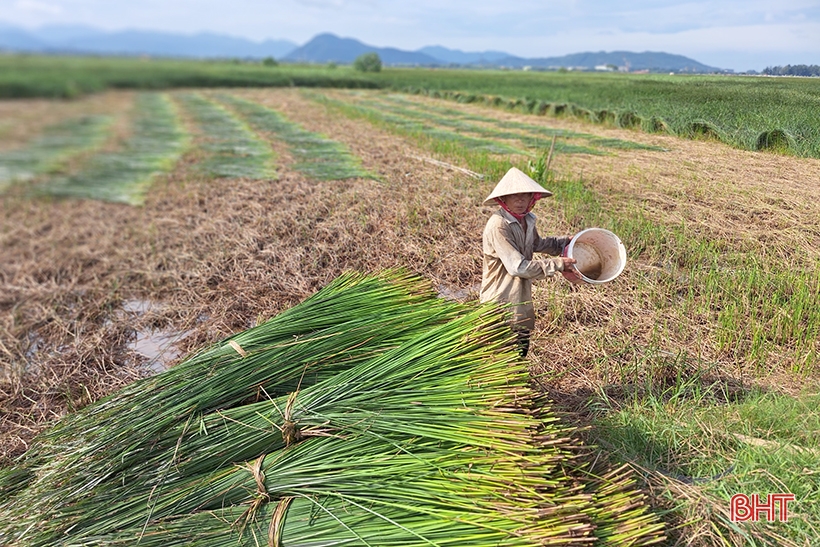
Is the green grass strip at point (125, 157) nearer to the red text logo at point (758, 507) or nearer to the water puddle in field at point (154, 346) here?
the water puddle in field at point (154, 346)

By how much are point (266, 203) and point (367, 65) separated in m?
21.8

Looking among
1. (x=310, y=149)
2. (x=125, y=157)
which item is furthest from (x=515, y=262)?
(x=310, y=149)

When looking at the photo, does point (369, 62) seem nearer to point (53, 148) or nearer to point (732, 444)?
point (53, 148)

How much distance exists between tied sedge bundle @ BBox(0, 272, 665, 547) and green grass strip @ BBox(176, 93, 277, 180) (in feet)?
17.4

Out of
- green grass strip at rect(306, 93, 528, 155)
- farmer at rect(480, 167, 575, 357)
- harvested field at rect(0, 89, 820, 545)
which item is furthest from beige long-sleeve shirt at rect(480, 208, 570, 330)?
green grass strip at rect(306, 93, 528, 155)

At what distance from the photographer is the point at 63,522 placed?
1871mm

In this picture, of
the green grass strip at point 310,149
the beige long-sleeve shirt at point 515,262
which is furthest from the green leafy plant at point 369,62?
the beige long-sleeve shirt at point 515,262

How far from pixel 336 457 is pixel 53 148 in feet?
5.56

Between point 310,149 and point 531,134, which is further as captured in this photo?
point 310,149

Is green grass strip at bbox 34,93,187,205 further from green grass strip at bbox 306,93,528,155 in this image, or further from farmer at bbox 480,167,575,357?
green grass strip at bbox 306,93,528,155

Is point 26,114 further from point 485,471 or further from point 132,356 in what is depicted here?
point 132,356

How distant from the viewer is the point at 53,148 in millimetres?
1913

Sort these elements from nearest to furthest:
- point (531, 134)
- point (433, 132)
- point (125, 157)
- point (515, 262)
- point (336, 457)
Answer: point (336, 457), point (515, 262), point (125, 157), point (531, 134), point (433, 132)

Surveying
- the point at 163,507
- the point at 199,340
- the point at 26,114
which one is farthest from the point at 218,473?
the point at 199,340
